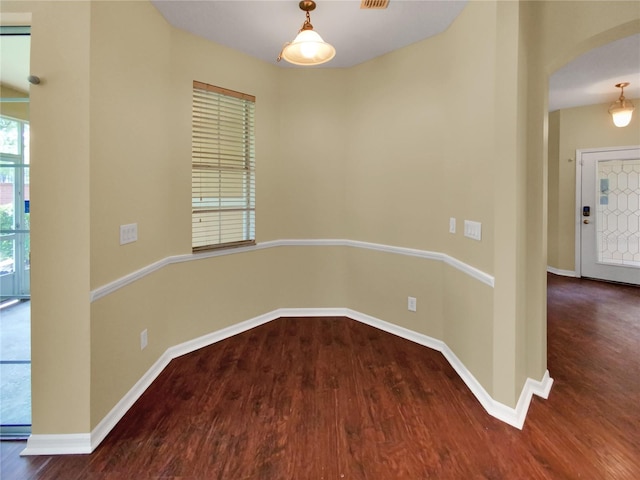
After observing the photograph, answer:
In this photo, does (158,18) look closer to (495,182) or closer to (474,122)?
(474,122)

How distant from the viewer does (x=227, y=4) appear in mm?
2365

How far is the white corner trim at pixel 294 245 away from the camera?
6.37 ft

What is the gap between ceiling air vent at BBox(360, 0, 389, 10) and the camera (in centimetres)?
227

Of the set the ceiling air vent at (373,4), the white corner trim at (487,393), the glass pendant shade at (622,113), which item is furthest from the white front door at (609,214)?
the ceiling air vent at (373,4)

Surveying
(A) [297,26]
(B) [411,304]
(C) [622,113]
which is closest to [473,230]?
(B) [411,304]

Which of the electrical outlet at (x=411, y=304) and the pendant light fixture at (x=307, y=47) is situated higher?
the pendant light fixture at (x=307, y=47)

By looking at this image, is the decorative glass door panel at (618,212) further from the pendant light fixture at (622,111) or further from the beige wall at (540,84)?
the beige wall at (540,84)

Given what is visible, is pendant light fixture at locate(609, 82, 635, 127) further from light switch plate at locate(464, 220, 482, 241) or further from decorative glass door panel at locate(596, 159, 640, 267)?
light switch plate at locate(464, 220, 482, 241)

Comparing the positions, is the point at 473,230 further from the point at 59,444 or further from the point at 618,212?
the point at 618,212

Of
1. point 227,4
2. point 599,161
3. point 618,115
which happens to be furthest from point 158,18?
point 599,161

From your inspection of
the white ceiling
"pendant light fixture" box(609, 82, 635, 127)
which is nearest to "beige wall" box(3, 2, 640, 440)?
the white ceiling

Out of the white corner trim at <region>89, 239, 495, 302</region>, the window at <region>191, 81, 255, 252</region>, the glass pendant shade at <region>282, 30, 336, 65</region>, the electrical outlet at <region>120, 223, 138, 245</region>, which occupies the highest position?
the glass pendant shade at <region>282, 30, 336, 65</region>

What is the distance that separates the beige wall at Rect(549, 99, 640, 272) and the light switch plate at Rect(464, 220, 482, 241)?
440 cm

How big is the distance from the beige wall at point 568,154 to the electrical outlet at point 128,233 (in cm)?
632
